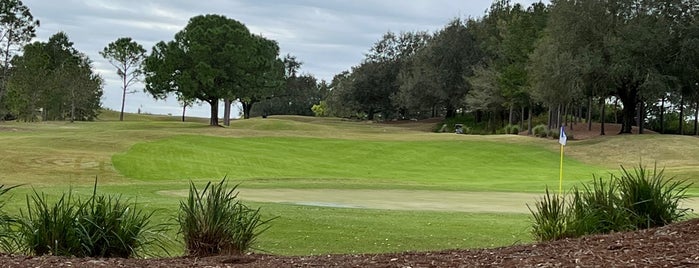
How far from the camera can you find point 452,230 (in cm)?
1245

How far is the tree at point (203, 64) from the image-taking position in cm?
6338

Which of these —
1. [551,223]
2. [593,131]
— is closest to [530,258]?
[551,223]

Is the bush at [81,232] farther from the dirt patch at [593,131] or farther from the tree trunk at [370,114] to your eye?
the tree trunk at [370,114]

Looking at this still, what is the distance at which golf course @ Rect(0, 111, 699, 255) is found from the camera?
40.1ft

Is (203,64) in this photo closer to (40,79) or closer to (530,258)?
(40,79)

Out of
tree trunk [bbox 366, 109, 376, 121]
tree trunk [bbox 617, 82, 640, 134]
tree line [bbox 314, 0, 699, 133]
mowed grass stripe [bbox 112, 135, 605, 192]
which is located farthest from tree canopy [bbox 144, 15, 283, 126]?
tree trunk [bbox 366, 109, 376, 121]

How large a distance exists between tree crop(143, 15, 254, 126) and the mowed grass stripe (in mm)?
17282

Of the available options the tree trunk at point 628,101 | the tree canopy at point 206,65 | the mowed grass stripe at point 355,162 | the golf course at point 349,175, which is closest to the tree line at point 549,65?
the tree trunk at point 628,101

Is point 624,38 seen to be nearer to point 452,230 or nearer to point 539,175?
point 539,175

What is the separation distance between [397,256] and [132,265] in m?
2.52

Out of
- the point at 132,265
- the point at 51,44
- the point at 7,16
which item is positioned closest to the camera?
the point at 132,265

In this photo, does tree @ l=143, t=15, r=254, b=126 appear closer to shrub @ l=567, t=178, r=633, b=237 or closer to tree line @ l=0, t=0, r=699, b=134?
tree line @ l=0, t=0, r=699, b=134

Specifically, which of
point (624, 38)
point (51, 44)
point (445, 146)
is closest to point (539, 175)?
point (445, 146)

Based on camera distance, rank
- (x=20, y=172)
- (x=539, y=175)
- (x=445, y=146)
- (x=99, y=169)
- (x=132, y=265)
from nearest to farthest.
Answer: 1. (x=132, y=265)
2. (x=20, y=172)
3. (x=99, y=169)
4. (x=539, y=175)
5. (x=445, y=146)
